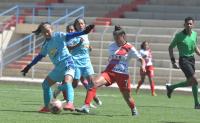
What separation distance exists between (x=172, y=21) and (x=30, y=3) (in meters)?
8.52

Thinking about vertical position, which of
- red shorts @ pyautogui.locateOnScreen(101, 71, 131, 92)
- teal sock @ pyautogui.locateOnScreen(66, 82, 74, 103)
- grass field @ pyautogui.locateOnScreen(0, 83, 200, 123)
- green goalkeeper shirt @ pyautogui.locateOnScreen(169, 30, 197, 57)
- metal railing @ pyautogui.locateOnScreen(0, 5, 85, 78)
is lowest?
metal railing @ pyautogui.locateOnScreen(0, 5, 85, 78)

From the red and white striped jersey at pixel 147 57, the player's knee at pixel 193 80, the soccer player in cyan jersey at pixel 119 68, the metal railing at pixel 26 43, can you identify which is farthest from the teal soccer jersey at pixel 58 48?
the metal railing at pixel 26 43

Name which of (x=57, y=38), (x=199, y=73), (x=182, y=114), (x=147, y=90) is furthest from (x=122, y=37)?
(x=199, y=73)

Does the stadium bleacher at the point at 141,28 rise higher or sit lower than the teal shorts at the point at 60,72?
lower

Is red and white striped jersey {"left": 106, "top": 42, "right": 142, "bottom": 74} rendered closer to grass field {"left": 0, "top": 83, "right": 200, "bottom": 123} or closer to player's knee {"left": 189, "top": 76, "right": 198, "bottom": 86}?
grass field {"left": 0, "top": 83, "right": 200, "bottom": 123}

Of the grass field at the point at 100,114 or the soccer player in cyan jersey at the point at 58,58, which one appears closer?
the grass field at the point at 100,114

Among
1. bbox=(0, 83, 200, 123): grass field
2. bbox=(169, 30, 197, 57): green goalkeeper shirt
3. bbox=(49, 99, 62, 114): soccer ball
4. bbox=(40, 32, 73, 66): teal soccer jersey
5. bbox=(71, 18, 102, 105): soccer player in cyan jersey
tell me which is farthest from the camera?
bbox=(169, 30, 197, 57): green goalkeeper shirt

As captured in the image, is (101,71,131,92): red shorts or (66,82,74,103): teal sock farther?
(101,71,131,92): red shorts

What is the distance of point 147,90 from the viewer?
23438 mm

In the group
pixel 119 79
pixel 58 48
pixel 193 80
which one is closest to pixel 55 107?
pixel 58 48

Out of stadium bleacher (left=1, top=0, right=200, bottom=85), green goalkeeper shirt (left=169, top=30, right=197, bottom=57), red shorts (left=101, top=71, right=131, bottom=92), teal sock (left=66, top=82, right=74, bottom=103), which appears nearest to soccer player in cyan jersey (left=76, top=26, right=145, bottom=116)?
red shorts (left=101, top=71, right=131, bottom=92)

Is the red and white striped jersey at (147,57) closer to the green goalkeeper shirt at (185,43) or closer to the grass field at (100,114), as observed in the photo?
the grass field at (100,114)

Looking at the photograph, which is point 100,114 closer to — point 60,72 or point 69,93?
point 69,93

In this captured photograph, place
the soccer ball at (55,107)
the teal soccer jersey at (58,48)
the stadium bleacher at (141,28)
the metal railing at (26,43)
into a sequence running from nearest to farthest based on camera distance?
the soccer ball at (55,107)
the teal soccer jersey at (58,48)
the stadium bleacher at (141,28)
the metal railing at (26,43)
